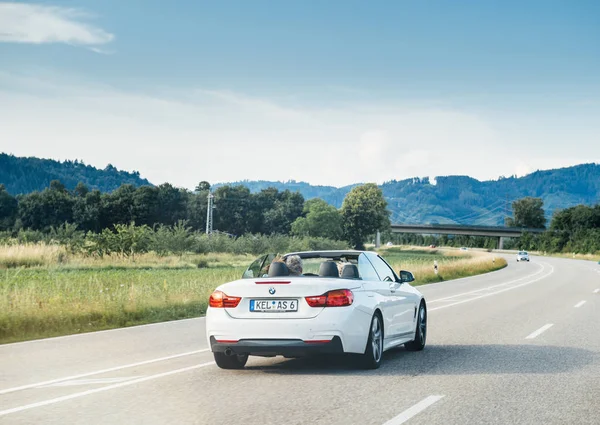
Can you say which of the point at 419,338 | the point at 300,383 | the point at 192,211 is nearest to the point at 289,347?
the point at 300,383

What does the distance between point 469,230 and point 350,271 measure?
159592mm

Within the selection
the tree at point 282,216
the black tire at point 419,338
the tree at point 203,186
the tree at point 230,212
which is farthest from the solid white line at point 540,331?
the tree at point 203,186

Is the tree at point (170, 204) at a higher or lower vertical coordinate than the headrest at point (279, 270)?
higher

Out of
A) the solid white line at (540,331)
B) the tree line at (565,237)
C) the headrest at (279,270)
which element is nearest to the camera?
the headrest at (279,270)

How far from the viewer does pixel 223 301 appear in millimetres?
9281

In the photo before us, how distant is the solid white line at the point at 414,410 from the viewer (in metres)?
6.54

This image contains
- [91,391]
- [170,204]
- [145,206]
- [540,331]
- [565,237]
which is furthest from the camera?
[565,237]

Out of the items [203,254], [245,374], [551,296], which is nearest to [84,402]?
[245,374]

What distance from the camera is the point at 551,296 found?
26.0m

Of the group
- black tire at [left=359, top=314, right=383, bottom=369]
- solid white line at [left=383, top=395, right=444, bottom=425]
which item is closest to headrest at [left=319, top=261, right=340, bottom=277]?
black tire at [left=359, top=314, right=383, bottom=369]

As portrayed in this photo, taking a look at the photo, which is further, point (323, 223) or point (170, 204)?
point (170, 204)

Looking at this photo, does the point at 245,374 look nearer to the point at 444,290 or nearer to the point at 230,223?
the point at 444,290

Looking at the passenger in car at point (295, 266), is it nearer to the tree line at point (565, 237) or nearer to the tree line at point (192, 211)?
the tree line at point (192, 211)

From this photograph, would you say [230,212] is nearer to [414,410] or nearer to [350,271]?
[350,271]
